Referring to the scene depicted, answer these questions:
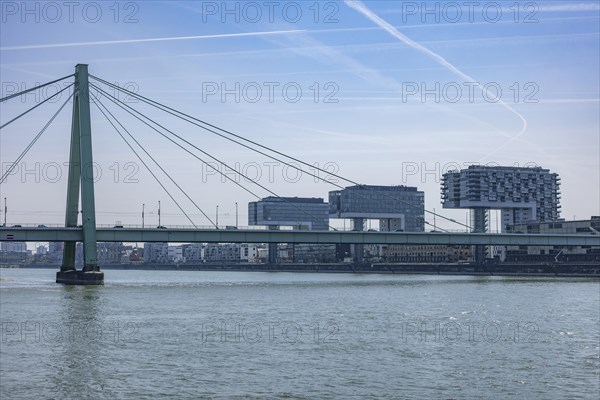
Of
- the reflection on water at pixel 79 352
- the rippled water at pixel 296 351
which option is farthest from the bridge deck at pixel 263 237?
the reflection on water at pixel 79 352

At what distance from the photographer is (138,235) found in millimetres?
92312

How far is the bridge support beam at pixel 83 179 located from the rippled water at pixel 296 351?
23004 millimetres

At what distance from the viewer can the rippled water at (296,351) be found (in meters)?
26.4

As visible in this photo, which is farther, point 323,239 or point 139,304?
point 323,239

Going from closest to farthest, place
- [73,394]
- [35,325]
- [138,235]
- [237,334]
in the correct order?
[73,394] < [237,334] < [35,325] < [138,235]

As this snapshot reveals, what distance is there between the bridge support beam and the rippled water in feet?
75.5

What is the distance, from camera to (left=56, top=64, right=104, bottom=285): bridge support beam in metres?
82.2

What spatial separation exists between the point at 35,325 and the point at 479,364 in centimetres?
2415

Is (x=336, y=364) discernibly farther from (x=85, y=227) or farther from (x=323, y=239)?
(x=323, y=239)

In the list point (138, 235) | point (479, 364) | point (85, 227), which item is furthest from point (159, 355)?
point (138, 235)

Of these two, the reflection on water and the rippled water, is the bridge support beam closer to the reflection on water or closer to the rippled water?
the rippled water

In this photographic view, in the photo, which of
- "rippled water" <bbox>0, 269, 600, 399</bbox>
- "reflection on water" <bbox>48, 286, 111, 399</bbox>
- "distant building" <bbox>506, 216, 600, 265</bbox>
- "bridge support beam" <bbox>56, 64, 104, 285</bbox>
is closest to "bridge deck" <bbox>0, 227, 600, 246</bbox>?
"bridge support beam" <bbox>56, 64, 104, 285</bbox>

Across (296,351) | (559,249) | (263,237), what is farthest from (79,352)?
(559,249)

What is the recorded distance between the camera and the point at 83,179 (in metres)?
81.3
